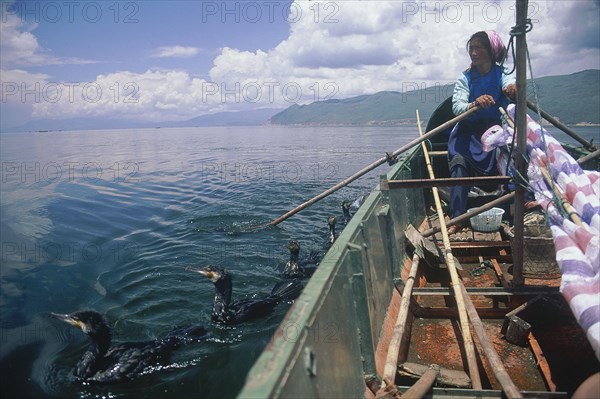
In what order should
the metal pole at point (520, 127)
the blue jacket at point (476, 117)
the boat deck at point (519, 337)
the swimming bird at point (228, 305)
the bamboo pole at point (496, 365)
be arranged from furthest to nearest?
the swimming bird at point (228, 305) → the blue jacket at point (476, 117) → the metal pole at point (520, 127) → the boat deck at point (519, 337) → the bamboo pole at point (496, 365)

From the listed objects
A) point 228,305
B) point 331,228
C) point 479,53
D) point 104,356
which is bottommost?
point 104,356

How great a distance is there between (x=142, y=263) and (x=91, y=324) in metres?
4.25

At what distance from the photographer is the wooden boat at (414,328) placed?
2057mm

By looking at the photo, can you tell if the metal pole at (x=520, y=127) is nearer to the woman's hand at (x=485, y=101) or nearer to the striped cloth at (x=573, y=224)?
the striped cloth at (x=573, y=224)

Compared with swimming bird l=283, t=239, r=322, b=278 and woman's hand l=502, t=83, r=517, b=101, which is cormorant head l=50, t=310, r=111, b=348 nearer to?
swimming bird l=283, t=239, r=322, b=278

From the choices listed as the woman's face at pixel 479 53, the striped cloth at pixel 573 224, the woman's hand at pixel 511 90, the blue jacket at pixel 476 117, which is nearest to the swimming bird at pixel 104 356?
the striped cloth at pixel 573 224

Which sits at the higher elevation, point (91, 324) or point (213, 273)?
point (213, 273)

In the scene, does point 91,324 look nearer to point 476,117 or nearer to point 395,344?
point 395,344

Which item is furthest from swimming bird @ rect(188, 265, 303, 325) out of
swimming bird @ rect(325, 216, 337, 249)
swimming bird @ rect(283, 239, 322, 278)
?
swimming bird @ rect(325, 216, 337, 249)

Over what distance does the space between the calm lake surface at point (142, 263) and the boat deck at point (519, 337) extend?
2.47 m

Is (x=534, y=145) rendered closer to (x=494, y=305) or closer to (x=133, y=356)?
(x=494, y=305)

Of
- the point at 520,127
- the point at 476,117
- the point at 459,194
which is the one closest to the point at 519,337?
the point at 520,127

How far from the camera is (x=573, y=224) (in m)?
2.83

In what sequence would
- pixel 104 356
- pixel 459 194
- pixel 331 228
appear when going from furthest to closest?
1. pixel 331 228
2. pixel 459 194
3. pixel 104 356
